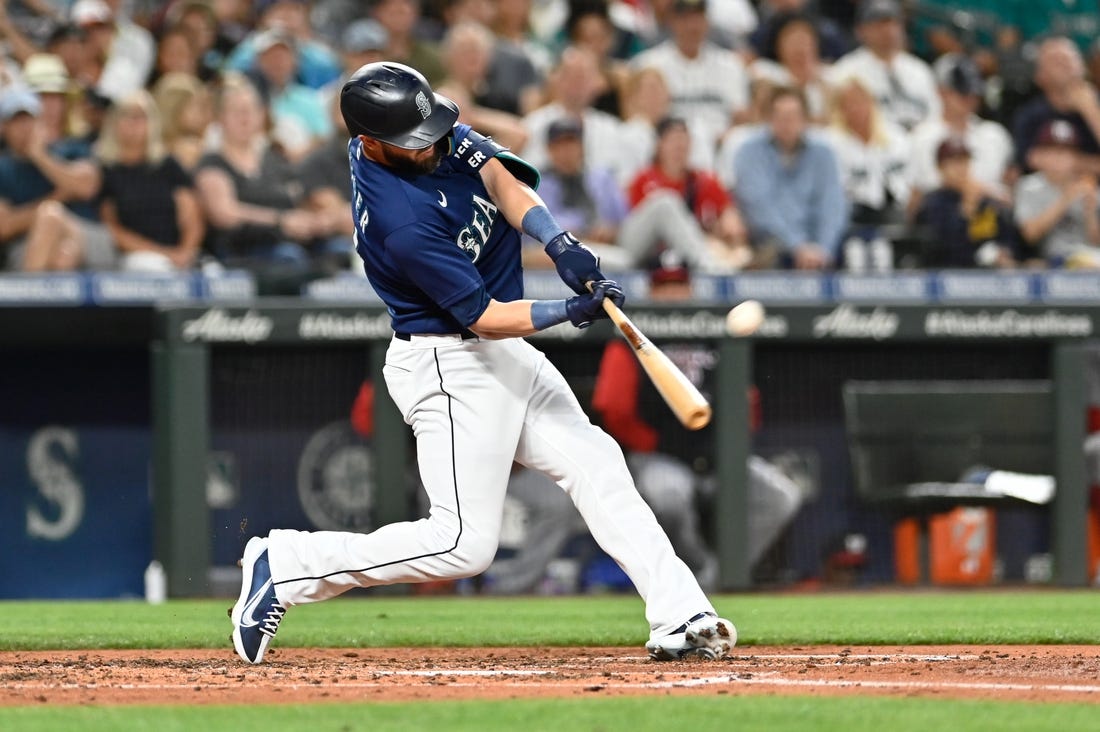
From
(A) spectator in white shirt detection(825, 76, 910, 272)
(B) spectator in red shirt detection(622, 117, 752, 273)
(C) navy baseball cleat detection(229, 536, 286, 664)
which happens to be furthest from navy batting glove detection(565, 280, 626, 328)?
(A) spectator in white shirt detection(825, 76, 910, 272)

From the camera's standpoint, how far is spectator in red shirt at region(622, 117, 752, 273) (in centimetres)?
965

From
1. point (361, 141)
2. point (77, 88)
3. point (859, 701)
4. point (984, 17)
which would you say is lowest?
point (859, 701)

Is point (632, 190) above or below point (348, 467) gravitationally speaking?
above

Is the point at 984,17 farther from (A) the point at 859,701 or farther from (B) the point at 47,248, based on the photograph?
(A) the point at 859,701

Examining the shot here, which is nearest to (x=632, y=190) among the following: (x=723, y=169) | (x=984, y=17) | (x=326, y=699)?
(x=723, y=169)

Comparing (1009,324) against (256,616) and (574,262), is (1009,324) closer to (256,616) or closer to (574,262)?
(574,262)

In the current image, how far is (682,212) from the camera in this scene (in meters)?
9.68

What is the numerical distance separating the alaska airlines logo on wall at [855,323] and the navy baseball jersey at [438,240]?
4.03 meters

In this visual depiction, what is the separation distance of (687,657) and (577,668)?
338 mm

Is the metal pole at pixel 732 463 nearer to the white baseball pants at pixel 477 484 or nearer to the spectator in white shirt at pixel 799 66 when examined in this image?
the spectator in white shirt at pixel 799 66

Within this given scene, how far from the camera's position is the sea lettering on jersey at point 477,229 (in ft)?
15.8

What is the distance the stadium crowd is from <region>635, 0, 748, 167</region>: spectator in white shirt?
0.05 feet

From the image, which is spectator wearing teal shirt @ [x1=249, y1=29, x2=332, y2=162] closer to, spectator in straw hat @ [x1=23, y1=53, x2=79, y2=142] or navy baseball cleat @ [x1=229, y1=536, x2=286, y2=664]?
spectator in straw hat @ [x1=23, y1=53, x2=79, y2=142]

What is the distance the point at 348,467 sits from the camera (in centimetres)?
868
